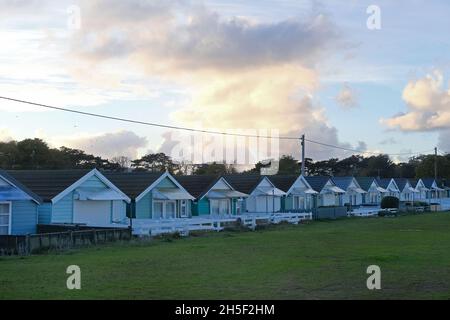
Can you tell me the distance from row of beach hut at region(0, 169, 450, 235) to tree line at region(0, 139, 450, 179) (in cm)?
835

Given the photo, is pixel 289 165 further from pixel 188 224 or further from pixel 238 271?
pixel 238 271

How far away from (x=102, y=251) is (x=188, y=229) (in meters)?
10.4

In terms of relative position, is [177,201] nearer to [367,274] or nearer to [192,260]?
[192,260]

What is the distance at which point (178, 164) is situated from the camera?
9931 cm

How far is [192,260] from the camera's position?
20.2 metres

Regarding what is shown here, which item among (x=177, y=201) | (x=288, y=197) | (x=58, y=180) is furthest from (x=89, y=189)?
(x=288, y=197)

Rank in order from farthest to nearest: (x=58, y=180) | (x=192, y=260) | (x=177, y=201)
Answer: (x=177, y=201), (x=58, y=180), (x=192, y=260)

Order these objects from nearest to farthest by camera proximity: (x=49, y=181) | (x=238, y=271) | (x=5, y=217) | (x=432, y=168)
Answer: (x=238, y=271) → (x=5, y=217) → (x=49, y=181) → (x=432, y=168)

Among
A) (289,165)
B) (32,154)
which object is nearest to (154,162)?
(289,165)

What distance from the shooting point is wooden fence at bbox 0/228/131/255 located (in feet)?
74.7

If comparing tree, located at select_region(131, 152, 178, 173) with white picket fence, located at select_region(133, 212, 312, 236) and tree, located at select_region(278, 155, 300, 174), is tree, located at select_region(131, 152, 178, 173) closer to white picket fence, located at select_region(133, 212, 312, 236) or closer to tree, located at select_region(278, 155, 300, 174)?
tree, located at select_region(278, 155, 300, 174)

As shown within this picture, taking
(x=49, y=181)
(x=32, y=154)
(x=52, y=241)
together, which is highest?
(x=32, y=154)

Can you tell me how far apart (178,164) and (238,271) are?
82.5m

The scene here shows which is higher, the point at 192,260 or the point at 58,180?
the point at 58,180
